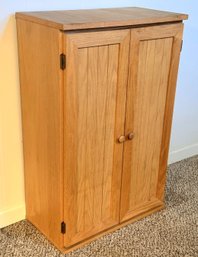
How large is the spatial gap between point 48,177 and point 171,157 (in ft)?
4.29

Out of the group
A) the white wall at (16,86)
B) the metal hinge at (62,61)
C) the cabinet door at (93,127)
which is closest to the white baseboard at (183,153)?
the white wall at (16,86)

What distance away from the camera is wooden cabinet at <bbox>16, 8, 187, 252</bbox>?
1730 millimetres

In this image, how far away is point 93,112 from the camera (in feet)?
6.08

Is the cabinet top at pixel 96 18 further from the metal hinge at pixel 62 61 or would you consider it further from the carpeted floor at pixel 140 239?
the carpeted floor at pixel 140 239

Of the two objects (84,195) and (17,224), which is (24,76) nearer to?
(84,195)

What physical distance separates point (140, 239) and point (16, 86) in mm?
1072

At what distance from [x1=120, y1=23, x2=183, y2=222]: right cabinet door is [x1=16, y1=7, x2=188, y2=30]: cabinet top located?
0.16 ft

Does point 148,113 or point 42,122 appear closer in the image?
point 42,122

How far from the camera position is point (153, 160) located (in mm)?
2275

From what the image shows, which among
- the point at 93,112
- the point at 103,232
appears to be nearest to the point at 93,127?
the point at 93,112

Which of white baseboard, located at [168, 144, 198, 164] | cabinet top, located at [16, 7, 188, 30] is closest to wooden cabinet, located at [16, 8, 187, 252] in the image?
cabinet top, located at [16, 7, 188, 30]

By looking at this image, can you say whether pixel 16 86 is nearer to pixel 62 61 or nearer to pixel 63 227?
pixel 62 61

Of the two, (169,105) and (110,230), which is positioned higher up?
(169,105)

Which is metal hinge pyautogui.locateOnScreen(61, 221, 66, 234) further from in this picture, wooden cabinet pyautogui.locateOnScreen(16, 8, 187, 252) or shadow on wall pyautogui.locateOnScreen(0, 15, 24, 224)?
shadow on wall pyautogui.locateOnScreen(0, 15, 24, 224)
